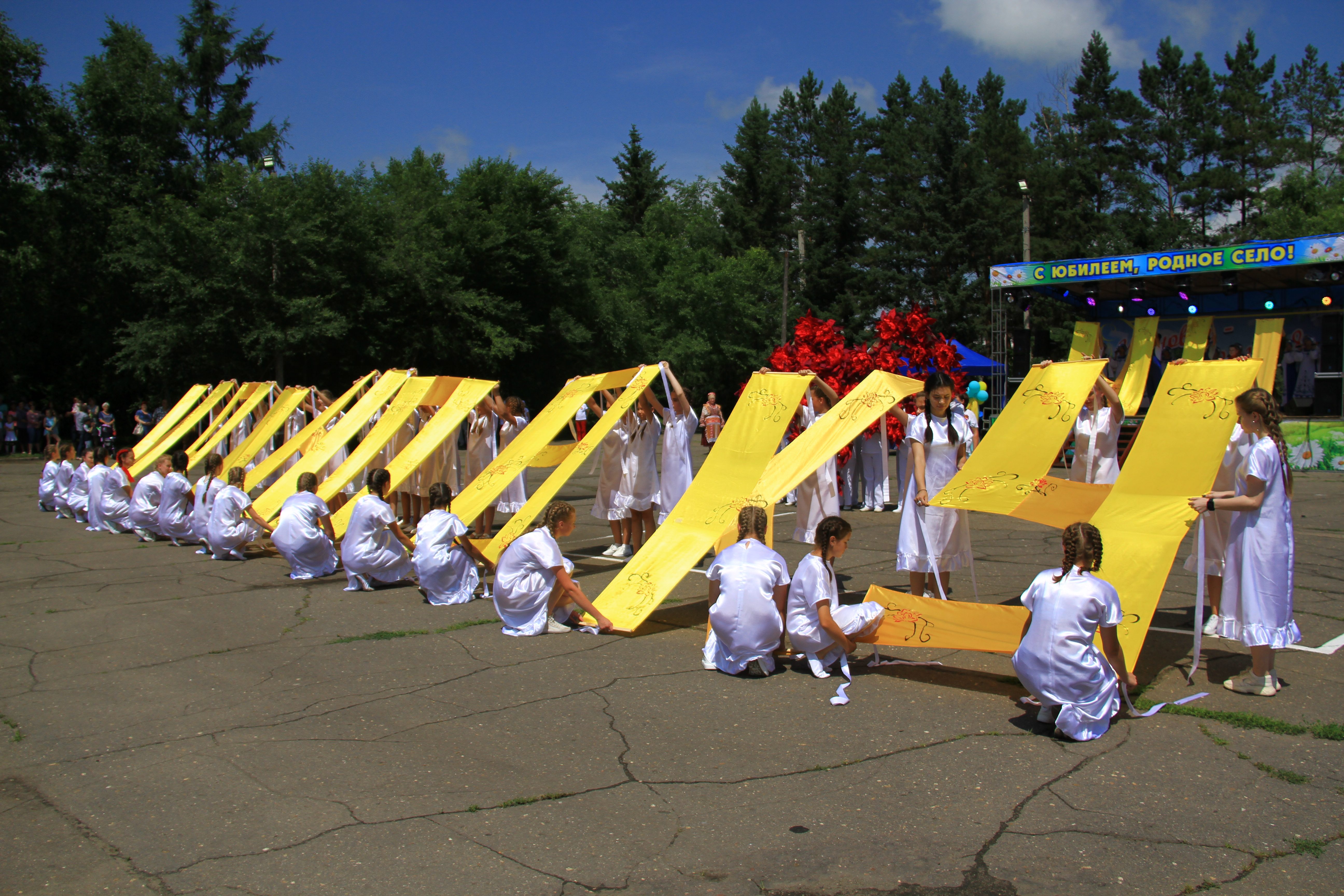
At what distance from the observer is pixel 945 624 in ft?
18.3

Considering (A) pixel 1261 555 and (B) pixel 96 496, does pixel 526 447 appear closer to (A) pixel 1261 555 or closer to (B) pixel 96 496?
(A) pixel 1261 555

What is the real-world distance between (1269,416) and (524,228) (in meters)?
29.2

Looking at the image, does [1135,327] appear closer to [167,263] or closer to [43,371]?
[167,263]

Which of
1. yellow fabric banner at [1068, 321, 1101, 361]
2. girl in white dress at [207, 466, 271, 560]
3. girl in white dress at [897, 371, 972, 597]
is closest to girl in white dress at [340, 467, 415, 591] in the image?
girl in white dress at [207, 466, 271, 560]

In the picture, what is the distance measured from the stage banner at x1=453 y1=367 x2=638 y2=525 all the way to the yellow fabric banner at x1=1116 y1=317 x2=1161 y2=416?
4953mm

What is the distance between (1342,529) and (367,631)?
10805mm

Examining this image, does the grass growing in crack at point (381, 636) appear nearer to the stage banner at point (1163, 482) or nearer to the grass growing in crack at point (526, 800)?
the grass growing in crack at point (526, 800)

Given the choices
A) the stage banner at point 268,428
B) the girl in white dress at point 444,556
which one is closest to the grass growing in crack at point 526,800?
the girl in white dress at point 444,556

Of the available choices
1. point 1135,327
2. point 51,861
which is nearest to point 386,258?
point 1135,327

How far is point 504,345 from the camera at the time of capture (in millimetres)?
30188

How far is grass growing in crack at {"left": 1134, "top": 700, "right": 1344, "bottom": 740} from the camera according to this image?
4656 mm

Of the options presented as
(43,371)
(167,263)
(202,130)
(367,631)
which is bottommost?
(367,631)

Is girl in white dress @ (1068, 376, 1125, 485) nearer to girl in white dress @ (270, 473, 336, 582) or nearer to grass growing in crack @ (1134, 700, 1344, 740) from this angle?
grass growing in crack @ (1134, 700, 1344, 740)

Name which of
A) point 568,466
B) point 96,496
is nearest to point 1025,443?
point 568,466
